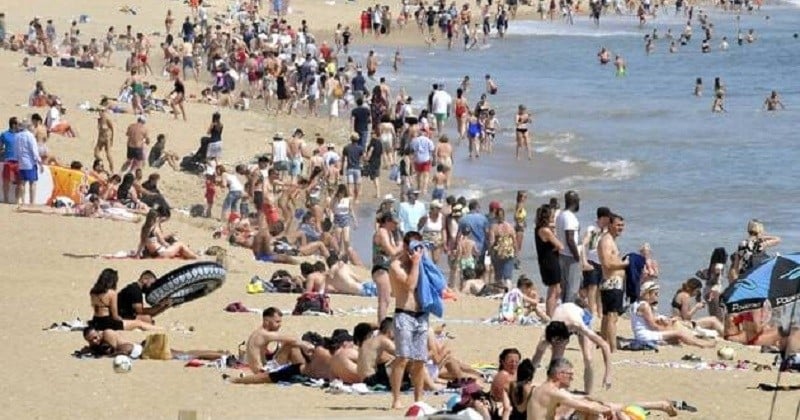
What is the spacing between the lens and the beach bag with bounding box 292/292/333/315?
622 inches

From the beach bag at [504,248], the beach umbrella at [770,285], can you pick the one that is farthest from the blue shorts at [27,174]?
the beach umbrella at [770,285]

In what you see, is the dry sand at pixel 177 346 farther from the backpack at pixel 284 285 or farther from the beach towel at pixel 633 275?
the beach towel at pixel 633 275

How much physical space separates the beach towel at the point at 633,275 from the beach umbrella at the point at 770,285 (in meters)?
1.57

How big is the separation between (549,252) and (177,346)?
10.2 feet

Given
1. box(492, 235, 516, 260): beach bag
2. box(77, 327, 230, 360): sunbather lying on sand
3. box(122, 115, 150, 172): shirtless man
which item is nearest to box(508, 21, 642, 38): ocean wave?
box(122, 115, 150, 172): shirtless man

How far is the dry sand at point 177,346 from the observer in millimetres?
12070

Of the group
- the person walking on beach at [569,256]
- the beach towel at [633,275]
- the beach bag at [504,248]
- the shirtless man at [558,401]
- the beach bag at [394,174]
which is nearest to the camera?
the shirtless man at [558,401]

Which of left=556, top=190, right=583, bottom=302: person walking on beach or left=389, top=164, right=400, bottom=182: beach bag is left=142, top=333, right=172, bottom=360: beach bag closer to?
left=556, top=190, right=583, bottom=302: person walking on beach

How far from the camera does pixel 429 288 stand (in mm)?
11477

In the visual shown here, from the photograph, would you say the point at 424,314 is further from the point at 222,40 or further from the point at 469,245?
the point at 222,40

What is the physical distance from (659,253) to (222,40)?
22.9 metres

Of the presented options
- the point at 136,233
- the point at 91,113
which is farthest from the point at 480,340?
the point at 91,113

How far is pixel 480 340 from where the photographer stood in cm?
1474

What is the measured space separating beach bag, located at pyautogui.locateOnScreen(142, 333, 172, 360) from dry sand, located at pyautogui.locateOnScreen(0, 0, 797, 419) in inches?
A: 6.2
